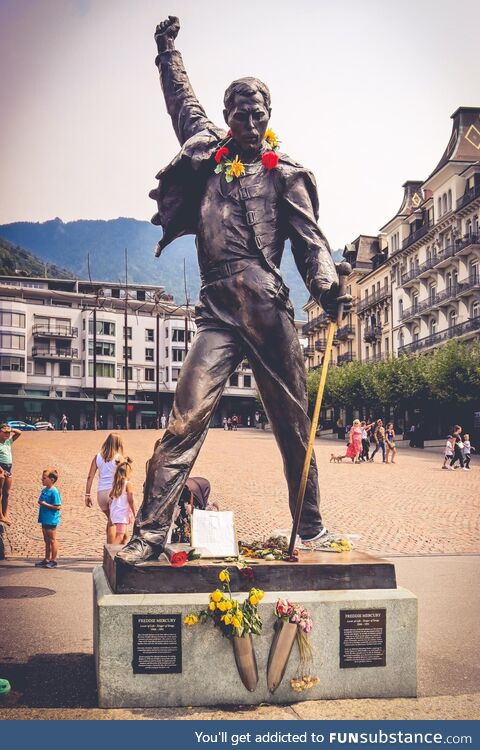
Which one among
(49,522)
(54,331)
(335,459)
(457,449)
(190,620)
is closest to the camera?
(190,620)


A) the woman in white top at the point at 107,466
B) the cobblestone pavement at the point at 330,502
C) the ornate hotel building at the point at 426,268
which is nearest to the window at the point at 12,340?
the ornate hotel building at the point at 426,268

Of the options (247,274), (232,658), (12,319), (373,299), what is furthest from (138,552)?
(373,299)

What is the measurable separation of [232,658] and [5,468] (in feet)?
29.8

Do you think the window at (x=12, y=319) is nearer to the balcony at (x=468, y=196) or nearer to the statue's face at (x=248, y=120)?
the balcony at (x=468, y=196)

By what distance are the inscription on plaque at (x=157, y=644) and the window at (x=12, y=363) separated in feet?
188

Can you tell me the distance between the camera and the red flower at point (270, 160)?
15.1 feet

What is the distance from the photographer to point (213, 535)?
4469 mm

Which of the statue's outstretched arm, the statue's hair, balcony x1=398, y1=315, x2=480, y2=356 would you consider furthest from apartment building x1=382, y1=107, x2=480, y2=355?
the statue's hair

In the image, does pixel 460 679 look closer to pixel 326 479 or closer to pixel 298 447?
pixel 298 447

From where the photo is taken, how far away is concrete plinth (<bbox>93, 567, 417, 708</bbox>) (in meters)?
3.88

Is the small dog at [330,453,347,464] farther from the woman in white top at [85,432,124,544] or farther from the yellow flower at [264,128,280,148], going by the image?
the yellow flower at [264,128,280,148]

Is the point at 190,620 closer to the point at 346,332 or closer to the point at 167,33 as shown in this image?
the point at 167,33

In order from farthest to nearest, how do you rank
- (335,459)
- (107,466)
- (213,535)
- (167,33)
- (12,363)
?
1. (12,363)
2. (335,459)
3. (107,466)
4. (167,33)
5. (213,535)

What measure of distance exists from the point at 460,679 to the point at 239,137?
11.1 feet
